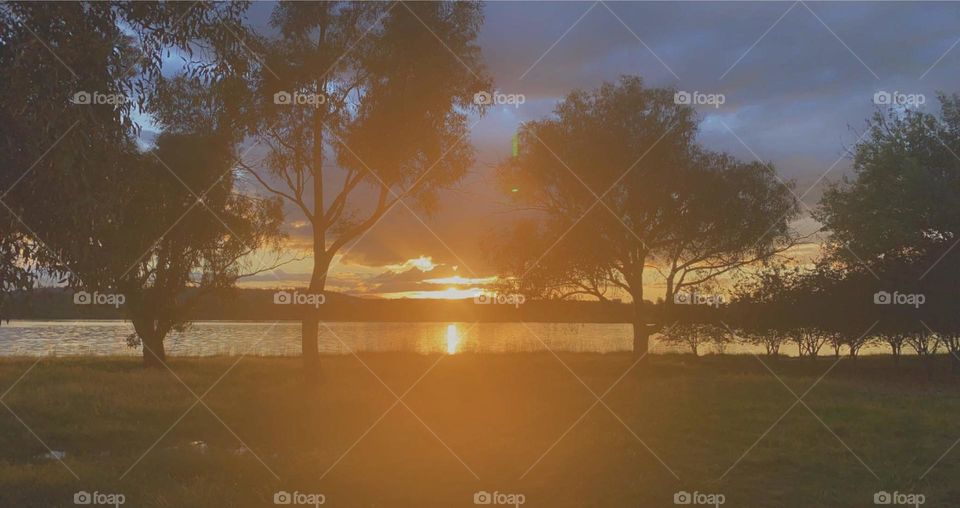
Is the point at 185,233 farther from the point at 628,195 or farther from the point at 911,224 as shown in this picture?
the point at 911,224

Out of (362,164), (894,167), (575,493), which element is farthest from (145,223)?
(894,167)

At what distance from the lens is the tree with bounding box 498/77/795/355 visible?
A: 32438 mm

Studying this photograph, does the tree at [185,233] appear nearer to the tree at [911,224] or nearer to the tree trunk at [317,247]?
the tree trunk at [317,247]

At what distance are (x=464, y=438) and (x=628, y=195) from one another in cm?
1867

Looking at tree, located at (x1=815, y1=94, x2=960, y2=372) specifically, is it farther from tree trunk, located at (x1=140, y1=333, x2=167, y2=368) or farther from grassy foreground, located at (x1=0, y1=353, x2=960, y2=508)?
tree trunk, located at (x1=140, y1=333, x2=167, y2=368)

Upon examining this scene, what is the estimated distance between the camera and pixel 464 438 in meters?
16.9

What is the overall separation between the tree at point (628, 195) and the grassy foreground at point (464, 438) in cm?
509

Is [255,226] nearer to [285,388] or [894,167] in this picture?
[285,388]

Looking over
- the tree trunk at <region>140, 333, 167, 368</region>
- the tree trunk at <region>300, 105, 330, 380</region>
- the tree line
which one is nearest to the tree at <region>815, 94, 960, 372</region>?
the tree line

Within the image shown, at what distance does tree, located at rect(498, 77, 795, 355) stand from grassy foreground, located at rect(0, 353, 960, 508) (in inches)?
200

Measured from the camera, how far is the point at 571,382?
1116 inches

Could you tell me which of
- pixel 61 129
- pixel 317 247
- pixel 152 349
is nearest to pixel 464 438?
pixel 61 129

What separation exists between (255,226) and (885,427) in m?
26.6

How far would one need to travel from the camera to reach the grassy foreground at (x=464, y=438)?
12.0m
